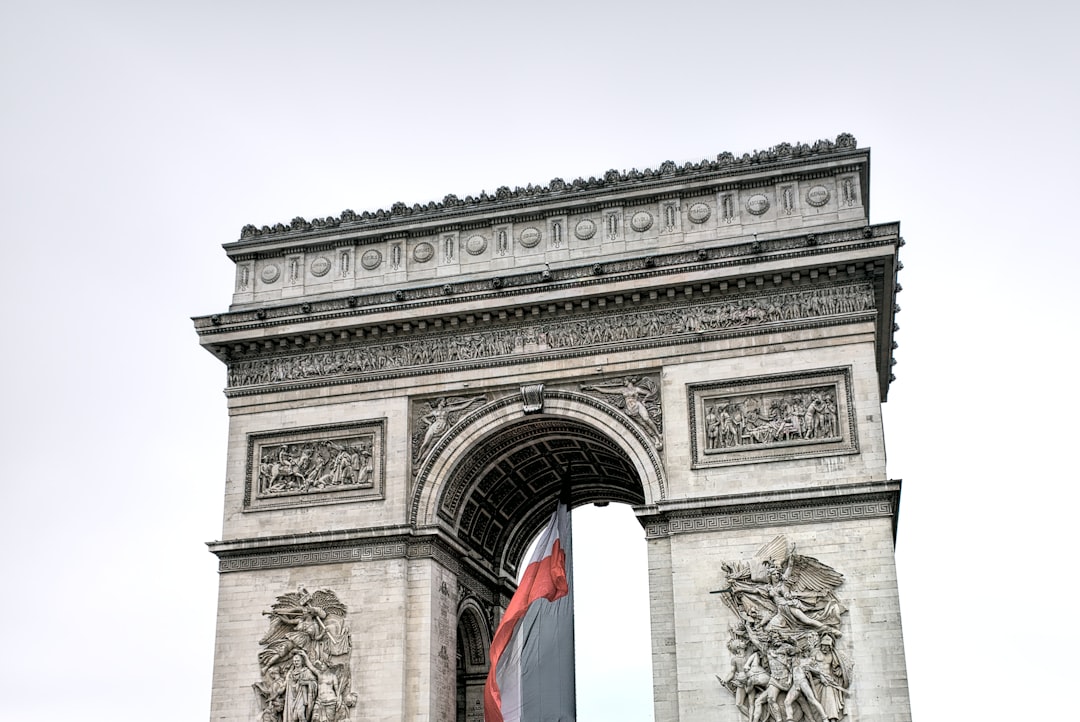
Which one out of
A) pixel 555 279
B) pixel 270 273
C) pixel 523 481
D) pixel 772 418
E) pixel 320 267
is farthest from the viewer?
pixel 523 481

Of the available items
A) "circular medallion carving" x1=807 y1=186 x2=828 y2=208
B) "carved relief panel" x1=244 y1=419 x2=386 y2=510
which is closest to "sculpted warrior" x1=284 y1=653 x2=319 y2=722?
"carved relief panel" x1=244 y1=419 x2=386 y2=510

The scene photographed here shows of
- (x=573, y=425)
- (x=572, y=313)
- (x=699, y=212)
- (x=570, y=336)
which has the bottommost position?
(x=573, y=425)

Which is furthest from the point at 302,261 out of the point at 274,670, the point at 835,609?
the point at 835,609

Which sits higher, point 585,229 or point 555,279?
point 585,229

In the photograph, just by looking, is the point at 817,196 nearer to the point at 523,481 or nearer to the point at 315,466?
the point at 523,481

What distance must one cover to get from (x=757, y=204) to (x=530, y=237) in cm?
461

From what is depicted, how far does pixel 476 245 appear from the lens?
90.9 feet

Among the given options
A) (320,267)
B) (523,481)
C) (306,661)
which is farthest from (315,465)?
(523,481)

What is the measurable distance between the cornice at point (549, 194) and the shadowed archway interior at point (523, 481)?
4691mm

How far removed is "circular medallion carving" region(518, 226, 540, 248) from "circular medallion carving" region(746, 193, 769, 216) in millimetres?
4289

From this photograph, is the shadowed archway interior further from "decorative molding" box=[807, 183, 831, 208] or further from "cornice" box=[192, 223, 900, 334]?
"decorative molding" box=[807, 183, 831, 208]

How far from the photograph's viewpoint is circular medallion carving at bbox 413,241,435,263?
91.6ft

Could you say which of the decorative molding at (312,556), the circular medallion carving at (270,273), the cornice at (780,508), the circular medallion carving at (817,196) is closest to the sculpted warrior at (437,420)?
the decorative molding at (312,556)

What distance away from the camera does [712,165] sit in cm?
2678
